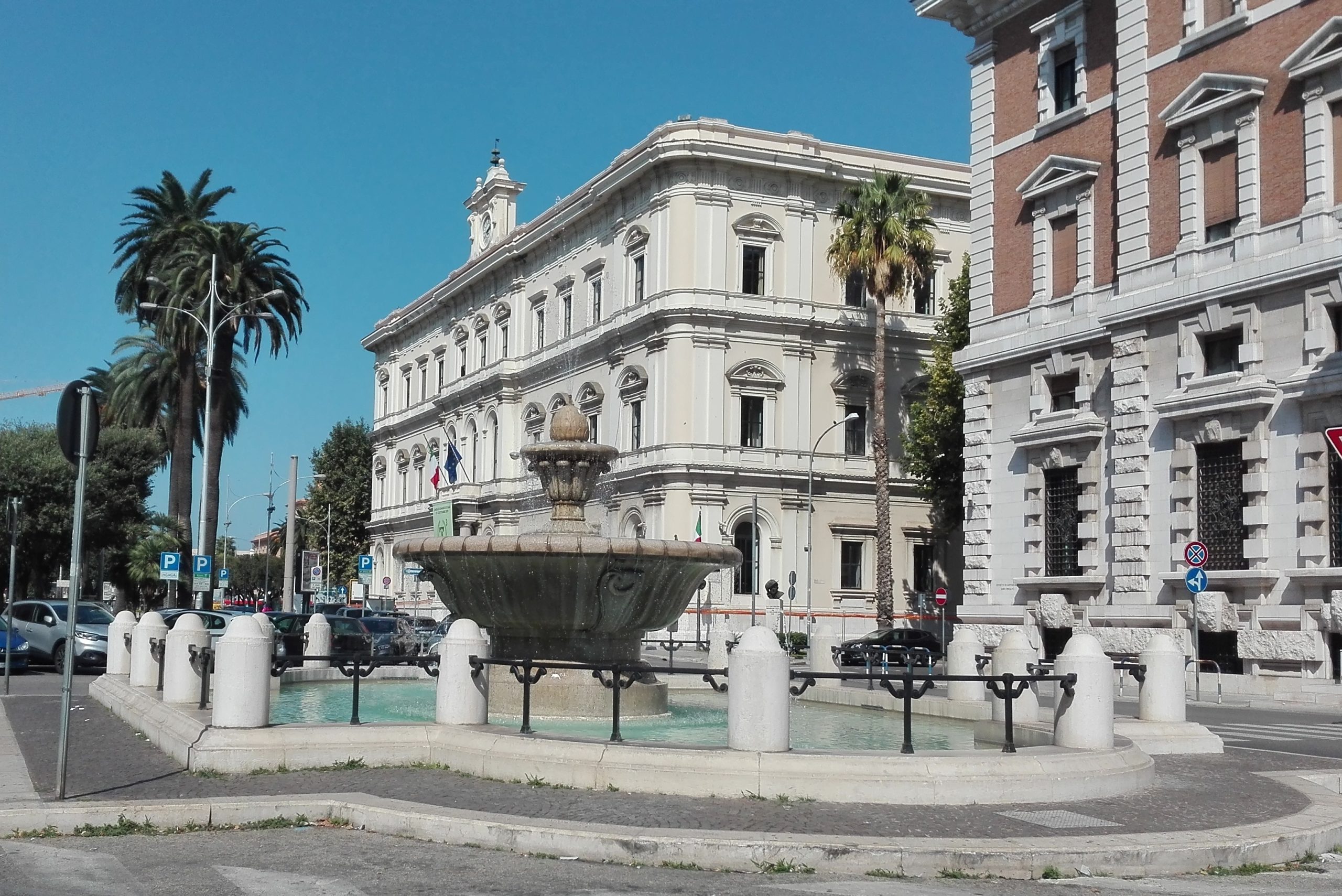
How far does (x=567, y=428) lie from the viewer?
1609 cm

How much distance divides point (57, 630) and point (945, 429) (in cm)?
2828

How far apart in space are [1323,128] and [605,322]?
3594 cm

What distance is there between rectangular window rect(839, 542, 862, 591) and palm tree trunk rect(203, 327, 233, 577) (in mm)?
23042

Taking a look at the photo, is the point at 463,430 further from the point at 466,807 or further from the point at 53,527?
the point at 466,807

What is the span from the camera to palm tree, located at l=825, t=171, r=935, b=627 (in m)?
45.2

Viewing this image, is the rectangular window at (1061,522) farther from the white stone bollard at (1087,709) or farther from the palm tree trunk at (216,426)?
the palm tree trunk at (216,426)

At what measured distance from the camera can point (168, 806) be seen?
9.01 metres

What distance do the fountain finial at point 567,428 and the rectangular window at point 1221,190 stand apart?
51.1ft

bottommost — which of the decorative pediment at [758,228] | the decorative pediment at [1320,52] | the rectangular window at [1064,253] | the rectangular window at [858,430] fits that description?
the rectangular window at [858,430]

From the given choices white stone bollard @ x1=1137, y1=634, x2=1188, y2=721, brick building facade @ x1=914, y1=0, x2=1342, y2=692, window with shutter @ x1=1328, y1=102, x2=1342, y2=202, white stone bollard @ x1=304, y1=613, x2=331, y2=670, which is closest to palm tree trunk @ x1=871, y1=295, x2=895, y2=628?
brick building facade @ x1=914, y1=0, x2=1342, y2=692

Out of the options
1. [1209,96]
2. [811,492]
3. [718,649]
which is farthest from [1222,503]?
[811,492]

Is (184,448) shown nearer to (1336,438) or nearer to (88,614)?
(88,614)

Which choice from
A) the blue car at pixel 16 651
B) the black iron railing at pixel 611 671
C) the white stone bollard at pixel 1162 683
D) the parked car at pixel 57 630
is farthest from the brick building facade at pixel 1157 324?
the blue car at pixel 16 651

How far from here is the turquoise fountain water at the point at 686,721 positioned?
13.1m
